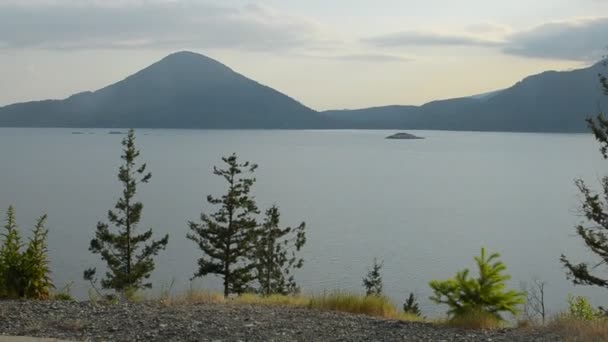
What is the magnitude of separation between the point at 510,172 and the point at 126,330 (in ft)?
523

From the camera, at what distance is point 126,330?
28.6 ft

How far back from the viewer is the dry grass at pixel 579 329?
832cm

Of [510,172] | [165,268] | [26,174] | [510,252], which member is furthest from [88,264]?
[510,172]

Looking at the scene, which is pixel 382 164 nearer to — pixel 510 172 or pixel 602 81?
pixel 510 172

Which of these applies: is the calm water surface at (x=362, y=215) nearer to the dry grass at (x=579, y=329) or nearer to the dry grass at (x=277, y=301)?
the dry grass at (x=277, y=301)

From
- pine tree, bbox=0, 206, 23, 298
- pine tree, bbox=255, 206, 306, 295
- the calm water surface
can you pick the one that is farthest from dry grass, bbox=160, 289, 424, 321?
pine tree, bbox=255, 206, 306, 295

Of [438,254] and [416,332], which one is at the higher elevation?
[416,332]

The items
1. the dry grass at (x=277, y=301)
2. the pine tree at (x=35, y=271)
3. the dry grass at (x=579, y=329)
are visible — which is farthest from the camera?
the dry grass at (x=277, y=301)

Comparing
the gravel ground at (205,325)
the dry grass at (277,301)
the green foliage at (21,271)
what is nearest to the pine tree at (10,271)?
the green foliage at (21,271)

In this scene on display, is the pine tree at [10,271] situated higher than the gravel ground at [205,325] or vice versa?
the pine tree at [10,271]

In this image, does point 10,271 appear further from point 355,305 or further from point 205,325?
point 355,305

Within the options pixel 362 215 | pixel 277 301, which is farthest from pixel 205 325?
pixel 362 215

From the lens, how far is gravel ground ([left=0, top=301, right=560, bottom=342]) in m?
8.54

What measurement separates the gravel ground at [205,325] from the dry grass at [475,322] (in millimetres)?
342
